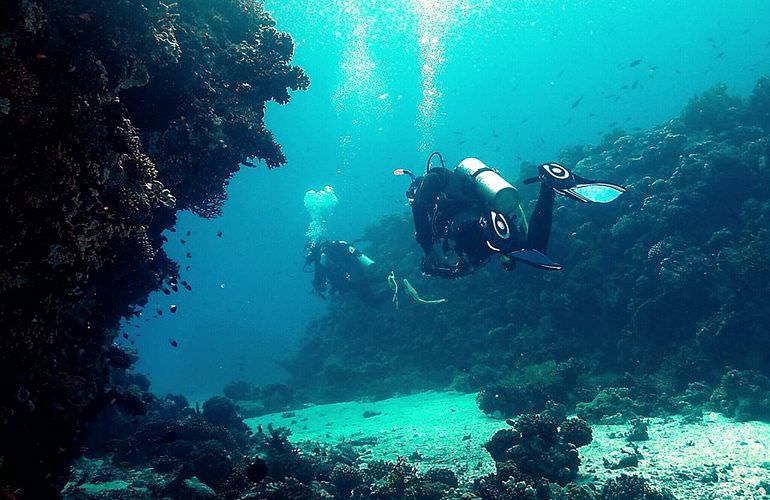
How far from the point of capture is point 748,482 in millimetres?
5801

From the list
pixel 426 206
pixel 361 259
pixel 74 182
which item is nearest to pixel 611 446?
pixel 426 206

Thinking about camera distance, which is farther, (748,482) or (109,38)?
(748,482)

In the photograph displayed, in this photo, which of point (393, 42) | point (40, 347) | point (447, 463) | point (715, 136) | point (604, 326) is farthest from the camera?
point (393, 42)

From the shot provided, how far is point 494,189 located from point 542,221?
40.1 inches

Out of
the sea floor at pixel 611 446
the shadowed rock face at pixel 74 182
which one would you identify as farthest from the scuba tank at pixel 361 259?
the shadowed rock face at pixel 74 182

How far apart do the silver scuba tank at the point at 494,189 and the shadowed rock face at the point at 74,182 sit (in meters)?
4.43

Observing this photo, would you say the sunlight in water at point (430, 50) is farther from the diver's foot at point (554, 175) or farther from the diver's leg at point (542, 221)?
the diver's leg at point (542, 221)

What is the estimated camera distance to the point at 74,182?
3318 mm

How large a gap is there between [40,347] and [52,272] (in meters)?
0.86

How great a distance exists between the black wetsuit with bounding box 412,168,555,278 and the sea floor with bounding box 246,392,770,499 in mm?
3807

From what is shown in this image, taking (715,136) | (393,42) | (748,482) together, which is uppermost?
(393,42)

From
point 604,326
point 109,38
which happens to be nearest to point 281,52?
point 109,38

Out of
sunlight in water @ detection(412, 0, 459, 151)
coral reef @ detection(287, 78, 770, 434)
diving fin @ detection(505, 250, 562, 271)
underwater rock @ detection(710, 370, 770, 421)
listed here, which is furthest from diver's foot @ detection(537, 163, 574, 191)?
sunlight in water @ detection(412, 0, 459, 151)

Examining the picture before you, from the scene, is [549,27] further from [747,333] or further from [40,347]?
[40,347]
